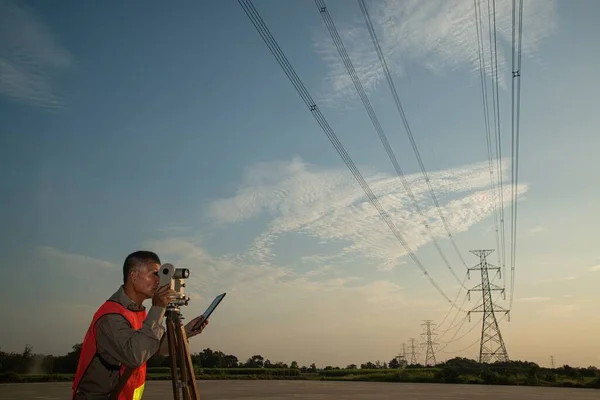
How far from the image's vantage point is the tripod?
4.07 m

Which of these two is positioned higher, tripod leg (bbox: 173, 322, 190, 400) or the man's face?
the man's face

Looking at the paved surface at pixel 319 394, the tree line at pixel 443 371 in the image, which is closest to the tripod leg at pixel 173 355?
the paved surface at pixel 319 394

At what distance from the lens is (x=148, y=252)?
4238 millimetres

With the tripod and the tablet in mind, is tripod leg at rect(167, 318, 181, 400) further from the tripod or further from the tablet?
the tablet

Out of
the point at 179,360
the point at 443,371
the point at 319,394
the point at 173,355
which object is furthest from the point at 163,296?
the point at 443,371

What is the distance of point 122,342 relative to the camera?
12.0ft

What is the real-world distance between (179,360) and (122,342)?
2.19 ft

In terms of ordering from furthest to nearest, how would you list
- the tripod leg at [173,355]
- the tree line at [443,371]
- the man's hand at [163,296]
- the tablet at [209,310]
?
the tree line at [443,371] → the tablet at [209,310] → the tripod leg at [173,355] → the man's hand at [163,296]

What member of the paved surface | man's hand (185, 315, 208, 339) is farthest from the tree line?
man's hand (185, 315, 208, 339)

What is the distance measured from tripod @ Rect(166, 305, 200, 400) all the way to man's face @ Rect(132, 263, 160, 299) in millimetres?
222

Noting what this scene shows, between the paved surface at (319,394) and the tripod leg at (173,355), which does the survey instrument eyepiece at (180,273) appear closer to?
the tripod leg at (173,355)

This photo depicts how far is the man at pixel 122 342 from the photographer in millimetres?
3678

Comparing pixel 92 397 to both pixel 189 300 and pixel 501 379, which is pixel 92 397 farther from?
pixel 501 379

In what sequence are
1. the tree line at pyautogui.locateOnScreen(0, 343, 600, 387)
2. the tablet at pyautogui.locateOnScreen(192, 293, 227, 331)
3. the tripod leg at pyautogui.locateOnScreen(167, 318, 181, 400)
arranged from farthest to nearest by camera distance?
the tree line at pyautogui.locateOnScreen(0, 343, 600, 387) → the tablet at pyautogui.locateOnScreen(192, 293, 227, 331) → the tripod leg at pyautogui.locateOnScreen(167, 318, 181, 400)
